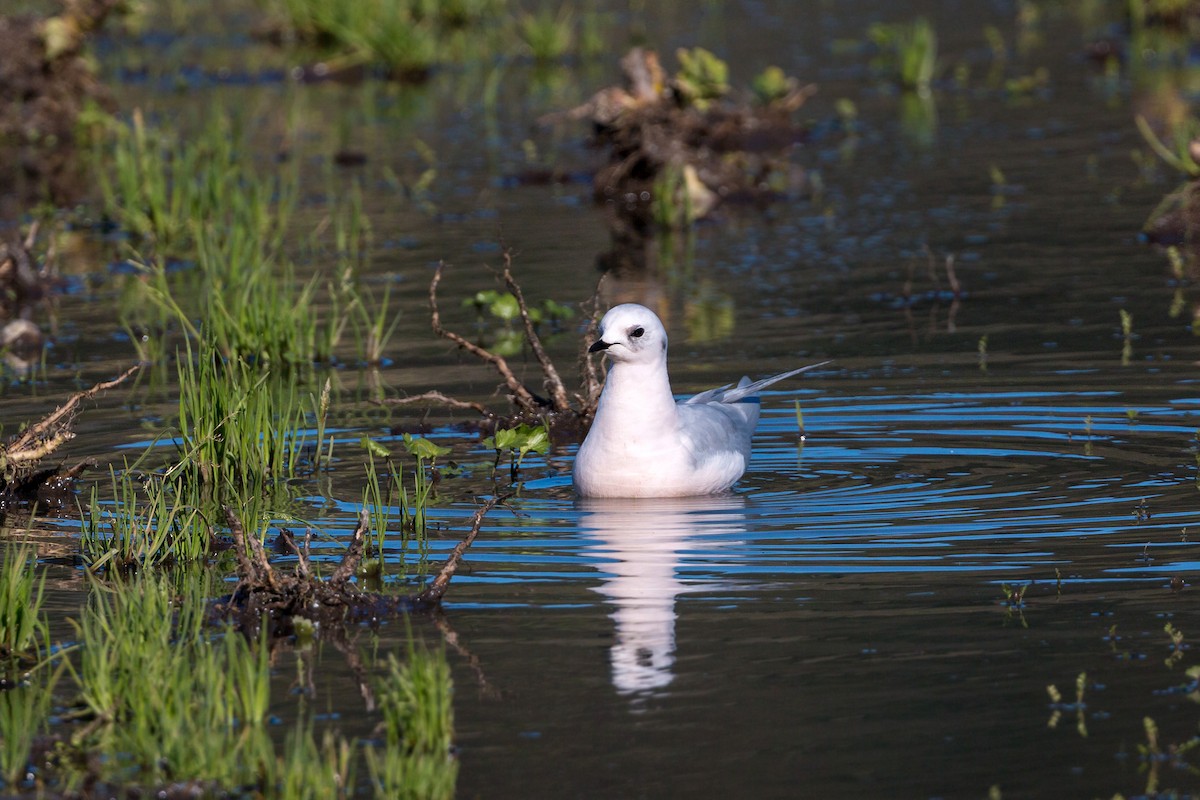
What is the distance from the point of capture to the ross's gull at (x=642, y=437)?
791 centimetres

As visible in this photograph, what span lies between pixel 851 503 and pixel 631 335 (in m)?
1.07

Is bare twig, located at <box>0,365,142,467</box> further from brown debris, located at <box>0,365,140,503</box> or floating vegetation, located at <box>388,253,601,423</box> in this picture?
floating vegetation, located at <box>388,253,601,423</box>

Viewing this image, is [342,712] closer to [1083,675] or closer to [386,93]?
[1083,675]

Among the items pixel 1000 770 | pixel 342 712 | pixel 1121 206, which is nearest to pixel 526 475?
pixel 342 712

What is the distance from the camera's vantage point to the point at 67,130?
20.0 m

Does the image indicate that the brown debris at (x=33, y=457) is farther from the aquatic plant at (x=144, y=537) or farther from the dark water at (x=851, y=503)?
the aquatic plant at (x=144, y=537)

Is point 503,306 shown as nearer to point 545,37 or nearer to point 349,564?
point 349,564

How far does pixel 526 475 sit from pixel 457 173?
9566mm

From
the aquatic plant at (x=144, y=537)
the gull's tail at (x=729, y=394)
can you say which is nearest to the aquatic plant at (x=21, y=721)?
the aquatic plant at (x=144, y=537)

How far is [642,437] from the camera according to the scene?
7.96 metres

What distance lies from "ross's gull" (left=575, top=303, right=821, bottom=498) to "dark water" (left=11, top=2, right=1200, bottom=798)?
0.15 meters

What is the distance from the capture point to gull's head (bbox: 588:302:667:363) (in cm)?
782

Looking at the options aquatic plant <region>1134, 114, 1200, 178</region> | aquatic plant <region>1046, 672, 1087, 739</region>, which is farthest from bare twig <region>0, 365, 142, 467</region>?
aquatic plant <region>1134, 114, 1200, 178</region>

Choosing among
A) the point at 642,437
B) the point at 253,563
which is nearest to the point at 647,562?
the point at 642,437
